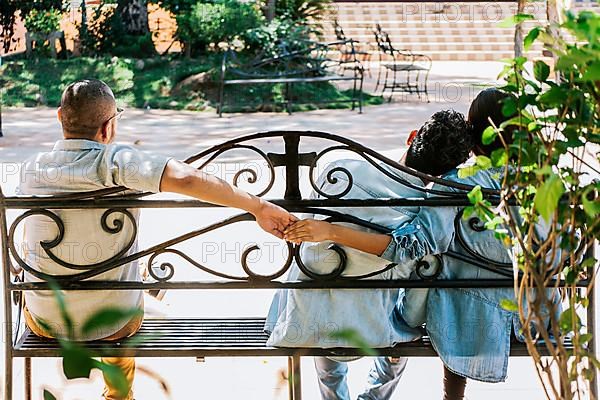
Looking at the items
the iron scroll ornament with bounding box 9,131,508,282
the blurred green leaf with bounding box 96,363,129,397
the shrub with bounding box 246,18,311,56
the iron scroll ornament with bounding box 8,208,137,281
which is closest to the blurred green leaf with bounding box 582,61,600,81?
the blurred green leaf with bounding box 96,363,129,397

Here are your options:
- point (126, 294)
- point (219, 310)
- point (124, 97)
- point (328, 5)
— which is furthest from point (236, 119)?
point (126, 294)

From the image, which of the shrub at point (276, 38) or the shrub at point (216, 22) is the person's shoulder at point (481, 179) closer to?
the shrub at point (276, 38)

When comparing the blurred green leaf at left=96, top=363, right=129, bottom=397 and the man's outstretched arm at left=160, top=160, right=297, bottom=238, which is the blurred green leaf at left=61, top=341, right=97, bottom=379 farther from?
the man's outstretched arm at left=160, top=160, right=297, bottom=238

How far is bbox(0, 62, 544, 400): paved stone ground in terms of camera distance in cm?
347

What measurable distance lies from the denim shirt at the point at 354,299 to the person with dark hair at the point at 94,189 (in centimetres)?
22

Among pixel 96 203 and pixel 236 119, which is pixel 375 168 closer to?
pixel 96 203

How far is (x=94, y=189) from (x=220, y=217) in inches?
163

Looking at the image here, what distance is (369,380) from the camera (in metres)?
2.90

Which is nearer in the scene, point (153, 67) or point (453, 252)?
point (453, 252)

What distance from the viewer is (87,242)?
254 cm

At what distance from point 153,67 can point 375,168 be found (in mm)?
13327

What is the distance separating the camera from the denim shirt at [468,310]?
2.49 m

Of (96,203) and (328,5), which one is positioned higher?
(328,5)

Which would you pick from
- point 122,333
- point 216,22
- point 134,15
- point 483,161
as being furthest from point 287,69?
point 483,161
